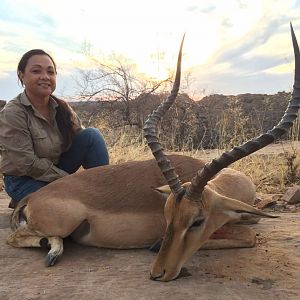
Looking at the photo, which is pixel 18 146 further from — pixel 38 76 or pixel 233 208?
pixel 233 208

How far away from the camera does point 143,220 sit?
4703 mm

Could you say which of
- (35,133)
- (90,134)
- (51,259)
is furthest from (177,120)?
(51,259)

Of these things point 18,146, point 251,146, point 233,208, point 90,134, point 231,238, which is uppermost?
point 251,146

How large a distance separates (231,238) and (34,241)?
1.95 metres

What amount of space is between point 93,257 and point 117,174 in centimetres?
97

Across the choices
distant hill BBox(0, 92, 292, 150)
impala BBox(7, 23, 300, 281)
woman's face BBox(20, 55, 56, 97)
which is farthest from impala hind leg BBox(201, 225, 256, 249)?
distant hill BBox(0, 92, 292, 150)

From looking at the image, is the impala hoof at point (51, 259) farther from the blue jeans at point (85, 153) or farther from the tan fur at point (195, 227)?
the blue jeans at point (85, 153)

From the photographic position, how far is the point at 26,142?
5.54 m

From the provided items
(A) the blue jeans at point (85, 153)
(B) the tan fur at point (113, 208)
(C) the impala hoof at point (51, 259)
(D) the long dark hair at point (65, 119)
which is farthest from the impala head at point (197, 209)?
(A) the blue jeans at point (85, 153)

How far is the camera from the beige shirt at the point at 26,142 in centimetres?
549

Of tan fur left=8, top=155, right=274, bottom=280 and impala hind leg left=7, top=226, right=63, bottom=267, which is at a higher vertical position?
tan fur left=8, top=155, right=274, bottom=280

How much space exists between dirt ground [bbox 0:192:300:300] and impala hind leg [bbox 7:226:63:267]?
2.8 inches

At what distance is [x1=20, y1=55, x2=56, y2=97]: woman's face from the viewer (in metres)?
5.73

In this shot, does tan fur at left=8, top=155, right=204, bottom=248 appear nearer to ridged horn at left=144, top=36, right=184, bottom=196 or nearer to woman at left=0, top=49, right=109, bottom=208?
ridged horn at left=144, top=36, right=184, bottom=196
